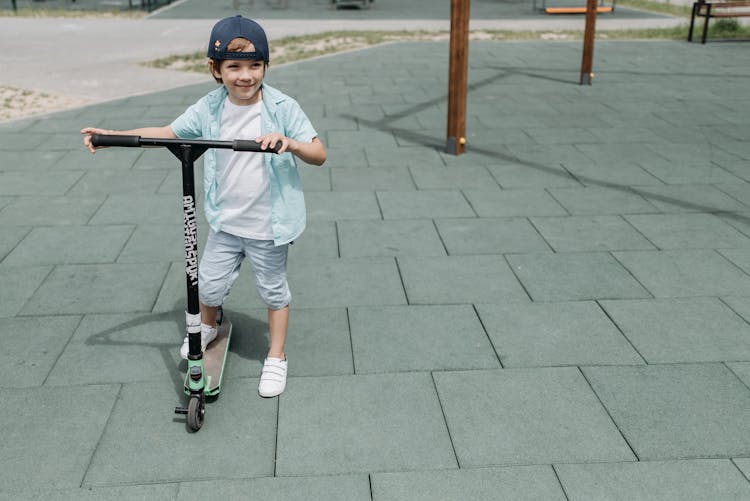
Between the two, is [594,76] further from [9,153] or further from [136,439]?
[136,439]

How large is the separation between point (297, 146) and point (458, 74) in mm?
4501

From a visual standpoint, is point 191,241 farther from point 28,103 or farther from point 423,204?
point 28,103

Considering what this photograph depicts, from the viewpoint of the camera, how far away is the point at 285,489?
2.66 m

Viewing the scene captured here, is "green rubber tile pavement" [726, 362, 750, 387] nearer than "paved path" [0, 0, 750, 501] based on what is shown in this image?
No

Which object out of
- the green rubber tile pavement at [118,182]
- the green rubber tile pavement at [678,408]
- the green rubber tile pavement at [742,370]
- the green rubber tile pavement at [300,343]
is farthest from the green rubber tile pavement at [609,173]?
the green rubber tile pavement at [118,182]

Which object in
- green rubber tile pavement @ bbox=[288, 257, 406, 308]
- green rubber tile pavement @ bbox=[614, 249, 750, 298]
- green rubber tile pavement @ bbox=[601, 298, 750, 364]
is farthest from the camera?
green rubber tile pavement @ bbox=[614, 249, 750, 298]

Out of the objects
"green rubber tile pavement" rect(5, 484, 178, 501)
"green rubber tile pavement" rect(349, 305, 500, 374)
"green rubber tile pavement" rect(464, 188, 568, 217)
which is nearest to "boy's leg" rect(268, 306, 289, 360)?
"green rubber tile pavement" rect(349, 305, 500, 374)

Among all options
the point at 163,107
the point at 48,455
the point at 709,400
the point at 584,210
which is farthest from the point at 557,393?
the point at 163,107

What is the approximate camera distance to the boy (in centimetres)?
284

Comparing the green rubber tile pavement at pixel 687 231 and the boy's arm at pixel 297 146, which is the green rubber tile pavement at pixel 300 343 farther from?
the green rubber tile pavement at pixel 687 231

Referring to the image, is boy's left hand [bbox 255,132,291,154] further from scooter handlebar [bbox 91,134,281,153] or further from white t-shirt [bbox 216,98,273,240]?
white t-shirt [bbox 216,98,273,240]

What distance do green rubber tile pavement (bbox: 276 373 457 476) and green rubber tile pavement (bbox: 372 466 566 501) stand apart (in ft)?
0.20

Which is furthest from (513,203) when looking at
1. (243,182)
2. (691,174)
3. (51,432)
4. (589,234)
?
(51,432)

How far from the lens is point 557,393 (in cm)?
327
